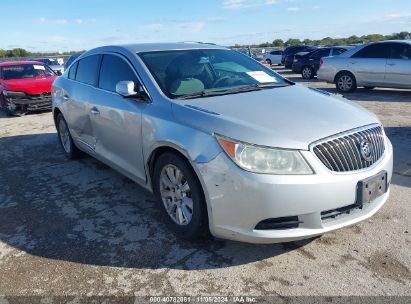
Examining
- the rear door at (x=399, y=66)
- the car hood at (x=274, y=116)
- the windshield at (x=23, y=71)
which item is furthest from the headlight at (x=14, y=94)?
the rear door at (x=399, y=66)

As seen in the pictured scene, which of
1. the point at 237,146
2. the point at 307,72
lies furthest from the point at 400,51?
the point at 237,146

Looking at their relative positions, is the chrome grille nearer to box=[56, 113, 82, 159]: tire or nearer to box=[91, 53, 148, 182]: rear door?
box=[91, 53, 148, 182]: rear door

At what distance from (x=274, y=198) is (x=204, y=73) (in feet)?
5.93

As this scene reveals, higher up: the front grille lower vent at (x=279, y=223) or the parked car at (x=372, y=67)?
the parked car at (x=372, y=67)

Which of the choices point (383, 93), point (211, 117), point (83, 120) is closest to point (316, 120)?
point (211, 117)

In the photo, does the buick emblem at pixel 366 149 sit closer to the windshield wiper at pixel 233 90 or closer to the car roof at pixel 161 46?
the windshield wiper at pixel 233 90

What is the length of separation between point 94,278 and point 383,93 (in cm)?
1091

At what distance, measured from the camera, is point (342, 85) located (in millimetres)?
12094

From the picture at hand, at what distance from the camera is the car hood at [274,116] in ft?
9.09

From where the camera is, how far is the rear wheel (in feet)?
56.5

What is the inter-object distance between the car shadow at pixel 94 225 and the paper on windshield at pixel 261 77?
5.67 feet

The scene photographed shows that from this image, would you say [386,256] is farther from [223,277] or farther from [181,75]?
[181,75]

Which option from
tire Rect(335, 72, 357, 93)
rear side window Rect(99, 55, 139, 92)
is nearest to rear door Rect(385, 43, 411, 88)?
tire Rect(335, 72, 357, 93)

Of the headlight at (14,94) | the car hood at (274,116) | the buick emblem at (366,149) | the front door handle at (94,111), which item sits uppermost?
the car hood at (274,116)
